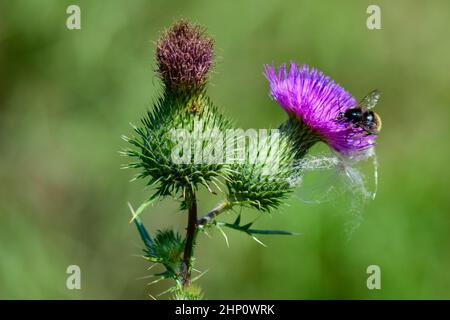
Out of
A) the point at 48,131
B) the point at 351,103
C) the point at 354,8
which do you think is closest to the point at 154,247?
the point at 351,103

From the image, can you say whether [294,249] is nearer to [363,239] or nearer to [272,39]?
[363,239]

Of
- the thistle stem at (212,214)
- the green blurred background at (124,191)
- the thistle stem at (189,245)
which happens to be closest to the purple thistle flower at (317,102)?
the thistle stem at (212,214)

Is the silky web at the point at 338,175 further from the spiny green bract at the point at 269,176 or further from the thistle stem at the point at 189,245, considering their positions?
the thistle stem at the point at 189,245

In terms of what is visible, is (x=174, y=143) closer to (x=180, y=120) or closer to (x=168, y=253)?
A: (x=180, y=120)
